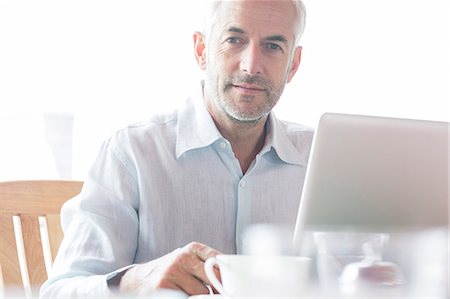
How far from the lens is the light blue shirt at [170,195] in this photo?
145 centimetres

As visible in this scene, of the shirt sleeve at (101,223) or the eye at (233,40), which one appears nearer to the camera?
the shirt sleeve at (101,223)

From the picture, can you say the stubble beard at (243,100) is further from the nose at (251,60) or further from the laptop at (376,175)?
the laptop at (376,175)

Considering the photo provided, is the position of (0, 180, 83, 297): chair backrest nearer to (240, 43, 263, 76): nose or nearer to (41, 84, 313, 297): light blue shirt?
(41, 84, 313, 297): light blue shirt

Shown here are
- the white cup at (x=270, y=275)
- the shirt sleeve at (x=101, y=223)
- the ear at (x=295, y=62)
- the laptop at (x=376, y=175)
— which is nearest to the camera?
the white cup at (x=270, y=275)

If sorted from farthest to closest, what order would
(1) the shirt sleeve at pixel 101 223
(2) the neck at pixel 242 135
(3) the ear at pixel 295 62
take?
(3) the ear at pixel 295 62 → (2) the neck at pixel 242 135 → (1) the shirt sleeve at pixel 101 223

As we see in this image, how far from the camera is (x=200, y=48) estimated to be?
5.93 feet

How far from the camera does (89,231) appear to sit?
1446 millimetres

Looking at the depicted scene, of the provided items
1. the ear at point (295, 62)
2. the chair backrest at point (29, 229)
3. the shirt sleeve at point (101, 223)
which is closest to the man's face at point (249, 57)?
the ear at point (295, 62)

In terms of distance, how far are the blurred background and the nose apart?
1.47 meters

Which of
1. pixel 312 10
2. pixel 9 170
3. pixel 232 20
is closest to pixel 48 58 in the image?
pixel 9 170

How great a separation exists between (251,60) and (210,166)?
237 mm

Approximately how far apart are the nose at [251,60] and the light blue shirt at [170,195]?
0.45 ft

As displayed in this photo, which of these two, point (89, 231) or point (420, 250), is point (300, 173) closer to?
point (89, 231)

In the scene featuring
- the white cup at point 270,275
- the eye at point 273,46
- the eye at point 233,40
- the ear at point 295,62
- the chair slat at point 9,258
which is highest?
the eye at point 233,40
